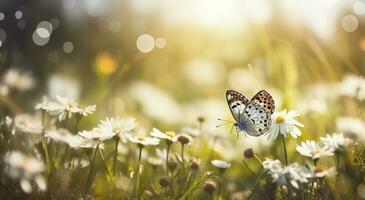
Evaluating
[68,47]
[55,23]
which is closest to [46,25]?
[55,23]

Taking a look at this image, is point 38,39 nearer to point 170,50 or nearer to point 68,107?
point 170,50

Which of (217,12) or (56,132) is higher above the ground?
(217,12)

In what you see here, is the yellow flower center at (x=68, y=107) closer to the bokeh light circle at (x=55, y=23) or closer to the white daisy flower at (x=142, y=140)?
the white daisy flower at (x=142, y=140)

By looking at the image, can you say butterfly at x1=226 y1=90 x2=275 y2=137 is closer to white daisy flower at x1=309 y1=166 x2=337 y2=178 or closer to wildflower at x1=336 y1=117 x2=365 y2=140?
wildflower at x1=336 y1=117 x2=365 y2=140

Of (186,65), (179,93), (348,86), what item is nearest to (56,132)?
(348,86)

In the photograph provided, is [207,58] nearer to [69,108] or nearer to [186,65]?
[186,65]

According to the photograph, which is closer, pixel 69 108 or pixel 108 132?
pixel 108 132


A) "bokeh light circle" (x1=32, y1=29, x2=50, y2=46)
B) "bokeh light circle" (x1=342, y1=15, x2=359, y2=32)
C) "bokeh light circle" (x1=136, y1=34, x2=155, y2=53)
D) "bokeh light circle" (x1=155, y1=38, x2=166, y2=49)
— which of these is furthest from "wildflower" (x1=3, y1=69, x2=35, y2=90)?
"bokeh light circle" (x1=342, y1=15, x2=359, y2=32)
